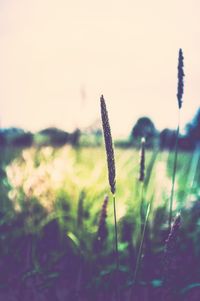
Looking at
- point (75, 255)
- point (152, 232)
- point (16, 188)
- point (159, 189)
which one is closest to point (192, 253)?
point (152, 232)

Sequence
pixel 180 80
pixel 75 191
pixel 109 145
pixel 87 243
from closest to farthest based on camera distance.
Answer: pixel 109 145 → pixel 180 80 → pixel 87 243 → pixel 75 191

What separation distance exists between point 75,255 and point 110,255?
0.27 m

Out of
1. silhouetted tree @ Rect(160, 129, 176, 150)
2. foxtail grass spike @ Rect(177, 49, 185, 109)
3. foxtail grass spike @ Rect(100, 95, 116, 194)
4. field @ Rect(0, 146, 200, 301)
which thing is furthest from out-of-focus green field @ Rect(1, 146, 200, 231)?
foxtail grass spike @ Rect(100, 95, 116, 194)

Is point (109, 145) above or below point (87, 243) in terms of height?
above

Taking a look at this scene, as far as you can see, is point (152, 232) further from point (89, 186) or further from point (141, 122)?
point (141, 122)

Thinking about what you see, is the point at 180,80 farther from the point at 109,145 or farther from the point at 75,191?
the point at 75,191

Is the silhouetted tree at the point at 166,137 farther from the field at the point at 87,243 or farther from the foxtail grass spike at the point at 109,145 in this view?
the foxtail grass spike at the point at 109,145

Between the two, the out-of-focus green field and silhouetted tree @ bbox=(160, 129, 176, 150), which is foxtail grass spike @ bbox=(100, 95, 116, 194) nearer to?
the out-of-focus green field

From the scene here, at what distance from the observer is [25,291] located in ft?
6.07

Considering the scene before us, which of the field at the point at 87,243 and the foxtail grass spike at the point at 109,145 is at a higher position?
the foxtail grass spike at the point at 109,145

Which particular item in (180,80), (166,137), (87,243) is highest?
(180,80)

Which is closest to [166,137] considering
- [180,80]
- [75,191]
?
[75,191]

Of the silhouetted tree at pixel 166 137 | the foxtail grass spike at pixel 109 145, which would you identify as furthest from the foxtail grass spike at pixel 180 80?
the silhouetted tree at pixel 166 137

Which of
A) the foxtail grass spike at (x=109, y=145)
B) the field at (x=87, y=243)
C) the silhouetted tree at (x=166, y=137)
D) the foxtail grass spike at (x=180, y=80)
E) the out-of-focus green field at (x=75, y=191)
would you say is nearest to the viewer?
the foxtail grass spike at (x=109, y=145)
